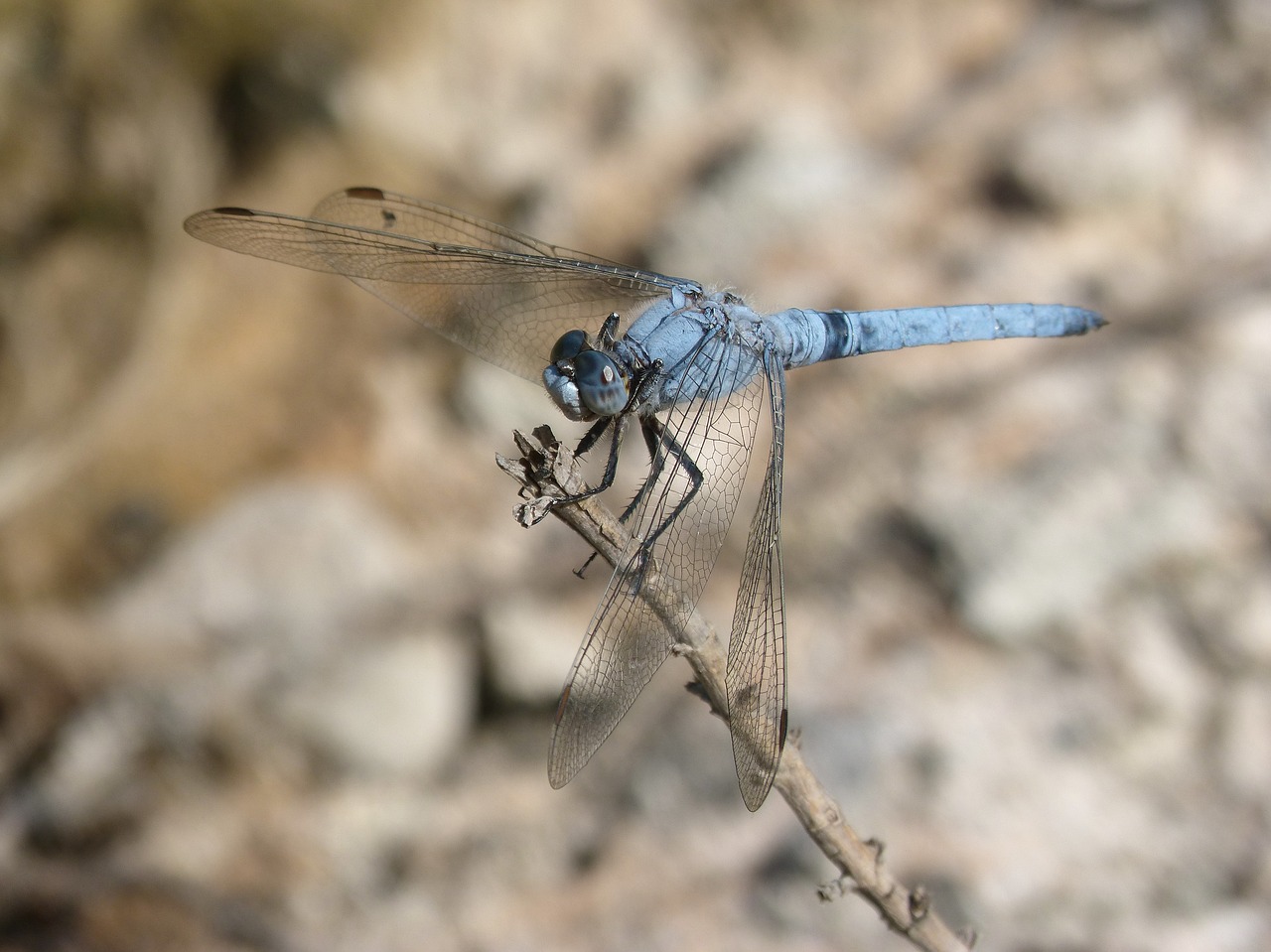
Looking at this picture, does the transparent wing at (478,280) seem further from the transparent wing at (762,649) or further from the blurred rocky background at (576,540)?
the blurred rocky background at (576,540)

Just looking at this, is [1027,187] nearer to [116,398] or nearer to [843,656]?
[843,656]

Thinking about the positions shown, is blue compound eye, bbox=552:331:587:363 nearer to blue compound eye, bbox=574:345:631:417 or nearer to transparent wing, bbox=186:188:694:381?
blue compound eye, bbox=574:345:631:417

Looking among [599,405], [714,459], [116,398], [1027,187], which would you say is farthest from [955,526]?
[116,398]

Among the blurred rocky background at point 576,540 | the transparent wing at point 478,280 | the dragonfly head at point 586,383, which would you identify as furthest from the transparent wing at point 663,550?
the blurred rocky background at point 576,540

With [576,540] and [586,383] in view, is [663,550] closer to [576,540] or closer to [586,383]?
[586,383]

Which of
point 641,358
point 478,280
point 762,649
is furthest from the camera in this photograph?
point 478,280

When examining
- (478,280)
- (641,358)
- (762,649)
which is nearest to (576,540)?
(478,280)

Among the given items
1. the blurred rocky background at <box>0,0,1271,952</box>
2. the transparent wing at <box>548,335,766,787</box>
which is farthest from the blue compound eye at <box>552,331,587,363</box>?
the blurred rocky background at <box>0,0,1271,952</box>
